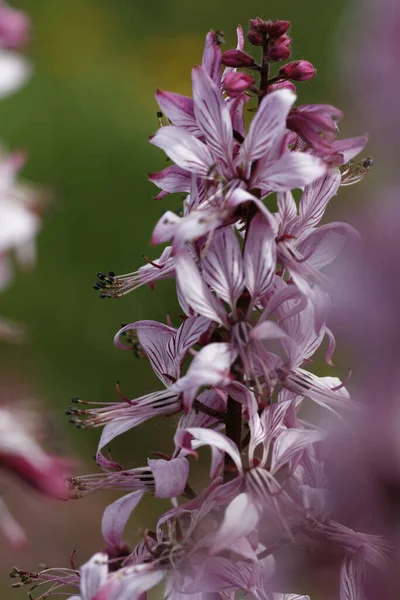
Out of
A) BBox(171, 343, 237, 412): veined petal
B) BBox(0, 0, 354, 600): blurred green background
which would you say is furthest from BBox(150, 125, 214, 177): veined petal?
BBox(0, 0, 354, 600): blurred green background

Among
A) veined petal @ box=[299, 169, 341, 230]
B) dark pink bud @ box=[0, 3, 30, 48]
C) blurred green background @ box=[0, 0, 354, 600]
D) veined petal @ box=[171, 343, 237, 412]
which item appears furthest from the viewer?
blurred green background @ box=[0, 0, 354, 600]

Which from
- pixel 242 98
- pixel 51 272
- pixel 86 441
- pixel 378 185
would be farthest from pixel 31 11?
pixel 378 185

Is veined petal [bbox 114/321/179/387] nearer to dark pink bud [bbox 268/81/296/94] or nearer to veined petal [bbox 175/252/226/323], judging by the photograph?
veined petal [bbox 175/252/226/323]

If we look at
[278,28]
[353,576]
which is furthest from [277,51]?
[353,576]

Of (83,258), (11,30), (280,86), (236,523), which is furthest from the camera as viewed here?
(83,258)

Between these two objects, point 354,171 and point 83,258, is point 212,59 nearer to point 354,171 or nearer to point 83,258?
point 354,171
